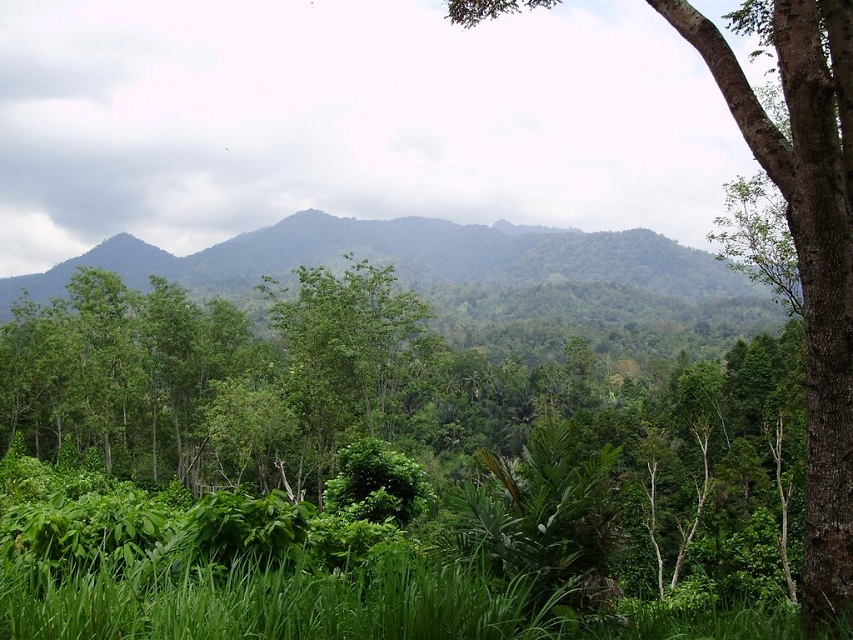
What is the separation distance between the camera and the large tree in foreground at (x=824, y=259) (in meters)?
2.34

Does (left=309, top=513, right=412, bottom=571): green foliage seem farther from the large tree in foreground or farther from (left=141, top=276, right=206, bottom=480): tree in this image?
(left=141, top=276, right=206, bottom=480): tree

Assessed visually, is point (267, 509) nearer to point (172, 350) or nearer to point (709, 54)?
point (709, 54)

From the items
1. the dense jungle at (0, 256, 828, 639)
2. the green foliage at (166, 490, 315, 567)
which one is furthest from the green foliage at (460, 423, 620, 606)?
the green foliage at (166, 490, 315, 567)

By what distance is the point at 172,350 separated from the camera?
25.0 meters

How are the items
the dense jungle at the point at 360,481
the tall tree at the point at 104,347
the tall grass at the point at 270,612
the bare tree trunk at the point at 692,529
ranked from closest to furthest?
the tall grass at the point at 270,612
the dense jungle at the point at 360,481
the bare tree trunk at the point at 692,529
the tall tree at the point at 104,347

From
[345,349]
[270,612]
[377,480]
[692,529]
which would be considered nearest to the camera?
[270,612]

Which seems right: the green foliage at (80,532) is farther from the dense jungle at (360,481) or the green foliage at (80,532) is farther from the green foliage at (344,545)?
the green foliage at (344,545)

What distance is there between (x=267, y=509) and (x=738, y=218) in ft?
45.4

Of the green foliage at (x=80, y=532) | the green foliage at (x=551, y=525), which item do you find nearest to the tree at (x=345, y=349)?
the green foliage at (x=80, y=532)

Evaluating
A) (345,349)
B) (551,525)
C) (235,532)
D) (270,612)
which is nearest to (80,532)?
(235,532)

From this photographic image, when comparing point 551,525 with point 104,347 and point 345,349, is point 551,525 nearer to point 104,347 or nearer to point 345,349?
point 345,349

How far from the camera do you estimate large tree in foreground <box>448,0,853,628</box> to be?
234 cm

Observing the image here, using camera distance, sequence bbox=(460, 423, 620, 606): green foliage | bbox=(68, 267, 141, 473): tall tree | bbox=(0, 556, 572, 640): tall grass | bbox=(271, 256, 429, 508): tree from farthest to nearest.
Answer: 1. bbox=(68, 267, 141, 473): tall tree
2. bbox=(271, 256, 429, 508): tree
3. bbox=(460, 423, 620, 606): green foliage
4. bbox=(0, 556, 572, 640): tall grass

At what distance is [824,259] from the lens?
2404 mm
